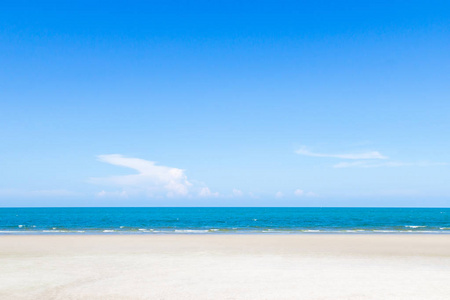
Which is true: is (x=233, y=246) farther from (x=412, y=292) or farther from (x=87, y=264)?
(x=412, y=292)

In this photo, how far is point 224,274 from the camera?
43.3 ft

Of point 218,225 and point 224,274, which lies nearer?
point 224,274

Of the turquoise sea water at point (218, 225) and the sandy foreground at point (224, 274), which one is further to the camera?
the turquoise sea water at point (218, 225)

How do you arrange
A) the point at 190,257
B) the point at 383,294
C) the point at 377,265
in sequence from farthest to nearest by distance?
1. the point at 190,257
2. the point at 377,265
3. the point at 383,294

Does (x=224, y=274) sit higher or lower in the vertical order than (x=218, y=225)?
higher

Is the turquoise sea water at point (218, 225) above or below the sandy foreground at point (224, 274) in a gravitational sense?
below

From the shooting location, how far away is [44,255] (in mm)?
18281

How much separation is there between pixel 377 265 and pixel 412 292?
490 cm

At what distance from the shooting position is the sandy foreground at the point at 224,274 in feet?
34.6

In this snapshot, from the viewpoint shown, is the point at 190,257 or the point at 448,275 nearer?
the point at 448,275

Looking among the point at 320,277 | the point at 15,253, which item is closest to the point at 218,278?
the point at 320,277

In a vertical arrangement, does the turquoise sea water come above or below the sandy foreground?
below

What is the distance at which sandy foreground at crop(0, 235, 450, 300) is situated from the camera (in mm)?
10547

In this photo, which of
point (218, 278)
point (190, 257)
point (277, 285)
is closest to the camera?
point (277, 285)
